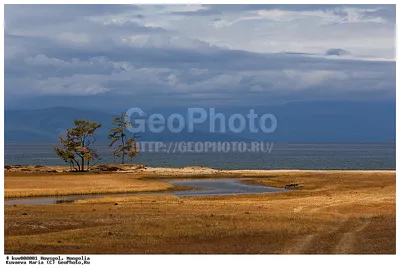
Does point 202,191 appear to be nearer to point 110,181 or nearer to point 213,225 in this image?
point 110,181

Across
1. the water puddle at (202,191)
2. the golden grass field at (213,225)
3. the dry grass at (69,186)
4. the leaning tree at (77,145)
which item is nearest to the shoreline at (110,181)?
the dry grass at (69,186)

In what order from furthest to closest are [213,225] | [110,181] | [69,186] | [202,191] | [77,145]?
[77,145], [110,181], [69,186], [202,191], [213,225]

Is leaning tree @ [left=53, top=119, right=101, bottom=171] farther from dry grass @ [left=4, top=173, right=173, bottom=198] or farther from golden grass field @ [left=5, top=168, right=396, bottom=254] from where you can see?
golden grass field @ [left=5, top=168, right=396, bottom=254]

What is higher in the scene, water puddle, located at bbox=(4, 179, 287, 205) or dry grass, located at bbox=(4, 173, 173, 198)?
dry grass, located at bbox=(4, 173, 173, 198)

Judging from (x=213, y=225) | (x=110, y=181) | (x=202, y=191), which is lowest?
(x=202, y=191)

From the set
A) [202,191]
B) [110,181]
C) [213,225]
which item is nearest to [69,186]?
[110,181]

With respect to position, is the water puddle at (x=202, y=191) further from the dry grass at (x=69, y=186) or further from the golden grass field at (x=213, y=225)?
the golden grass field at (x=213, y=225)

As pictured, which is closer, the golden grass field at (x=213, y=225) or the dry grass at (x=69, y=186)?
the golden grass field at (x=213, y=225)

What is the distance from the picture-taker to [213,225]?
38.1 m

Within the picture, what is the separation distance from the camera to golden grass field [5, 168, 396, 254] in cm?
3216

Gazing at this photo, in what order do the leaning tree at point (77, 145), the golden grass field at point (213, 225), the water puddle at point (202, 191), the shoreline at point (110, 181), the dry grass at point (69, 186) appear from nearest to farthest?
the golden grass field at point (213, 225), the water puddle at point (202, 191), the dry grass at point (69, 186), the shoreline at point (110, 181), the leaning tree at point (77, 145)

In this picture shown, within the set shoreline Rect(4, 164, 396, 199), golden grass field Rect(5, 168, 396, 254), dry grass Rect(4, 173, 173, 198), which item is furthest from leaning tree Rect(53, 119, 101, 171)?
golden grass field Rect(5, 168, 396, 254)

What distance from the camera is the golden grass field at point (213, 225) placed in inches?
1266

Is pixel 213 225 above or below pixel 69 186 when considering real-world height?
below
